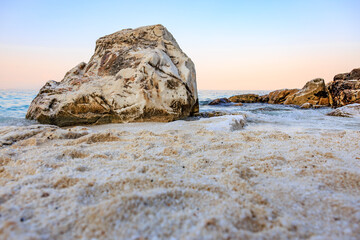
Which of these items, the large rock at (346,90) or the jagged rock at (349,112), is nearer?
the jagged rock at (349,112)

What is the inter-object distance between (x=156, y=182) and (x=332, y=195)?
3.10ft

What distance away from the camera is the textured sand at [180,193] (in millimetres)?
780

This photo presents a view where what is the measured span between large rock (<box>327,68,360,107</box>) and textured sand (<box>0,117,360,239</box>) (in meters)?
8.90

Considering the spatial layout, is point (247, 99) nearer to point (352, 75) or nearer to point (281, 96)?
point (281, 96)

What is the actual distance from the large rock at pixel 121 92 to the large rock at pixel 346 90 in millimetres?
8188

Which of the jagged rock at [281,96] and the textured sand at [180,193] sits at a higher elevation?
the jagged rock at [281,96]

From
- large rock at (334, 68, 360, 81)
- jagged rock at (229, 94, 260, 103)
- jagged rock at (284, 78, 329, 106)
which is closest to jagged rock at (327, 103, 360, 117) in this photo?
jagged rock at (284, 78, 329, 106)

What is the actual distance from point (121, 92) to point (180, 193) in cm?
313

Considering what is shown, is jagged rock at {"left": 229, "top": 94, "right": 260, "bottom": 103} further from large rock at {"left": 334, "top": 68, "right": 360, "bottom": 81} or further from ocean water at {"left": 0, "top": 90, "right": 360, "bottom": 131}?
ocean water at {"left": 0, "top": 90, "right": 360, "bottom": 131}

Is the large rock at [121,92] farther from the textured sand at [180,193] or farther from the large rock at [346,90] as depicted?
the large rock at [346,90]

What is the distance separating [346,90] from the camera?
8859mm

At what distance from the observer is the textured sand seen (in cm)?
78

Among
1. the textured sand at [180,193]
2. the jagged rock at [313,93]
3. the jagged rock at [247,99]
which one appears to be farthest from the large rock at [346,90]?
the textured sand at [180,193]

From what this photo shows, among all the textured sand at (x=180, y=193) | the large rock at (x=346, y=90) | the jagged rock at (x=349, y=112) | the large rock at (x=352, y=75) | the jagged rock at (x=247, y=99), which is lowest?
the textured sand at (x=180, y=193)
